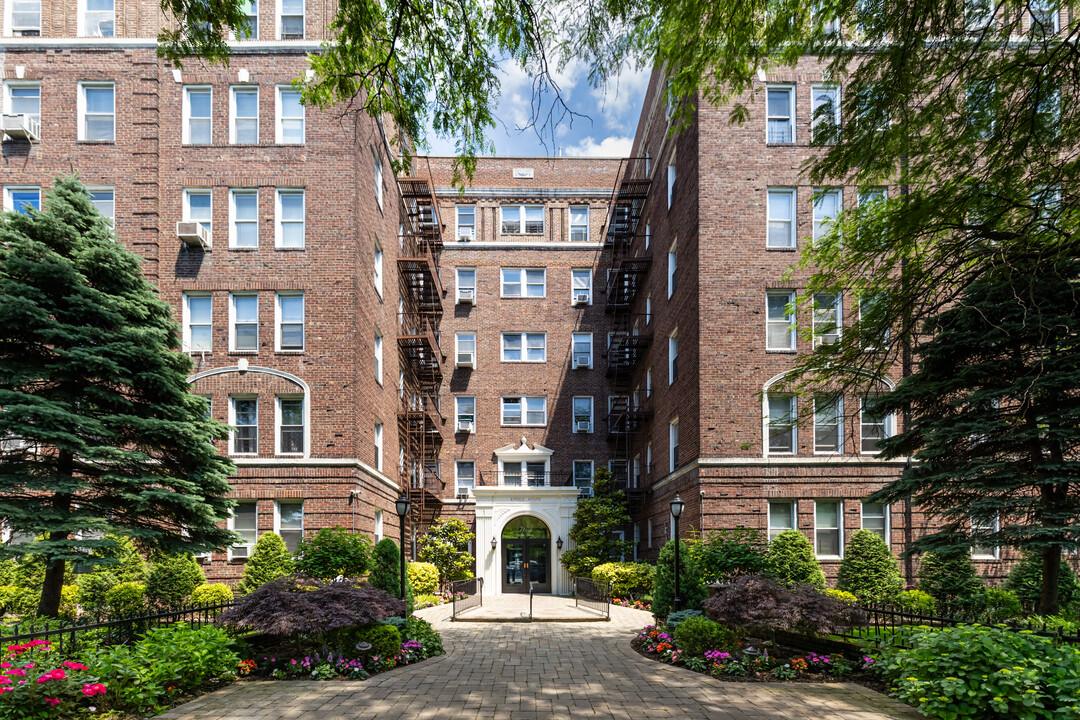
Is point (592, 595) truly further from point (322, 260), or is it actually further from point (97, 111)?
point (97, 111)

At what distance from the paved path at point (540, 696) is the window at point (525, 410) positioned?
21103mm

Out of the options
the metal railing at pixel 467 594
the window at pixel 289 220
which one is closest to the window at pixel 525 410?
the metal railing at pixel 467 594

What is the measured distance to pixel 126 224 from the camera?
807 inches

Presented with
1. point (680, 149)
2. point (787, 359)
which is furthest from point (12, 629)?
point (680, 149)

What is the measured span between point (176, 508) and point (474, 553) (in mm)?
19642

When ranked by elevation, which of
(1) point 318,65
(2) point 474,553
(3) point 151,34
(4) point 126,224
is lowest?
(2) point 474,553

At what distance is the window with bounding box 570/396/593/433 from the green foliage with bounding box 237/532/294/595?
57.8ft

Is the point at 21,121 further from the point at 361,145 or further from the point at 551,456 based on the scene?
the point at 551,456

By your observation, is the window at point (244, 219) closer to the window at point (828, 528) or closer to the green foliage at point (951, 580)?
the window at point (828, 528)

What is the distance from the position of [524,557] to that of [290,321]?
16.9m

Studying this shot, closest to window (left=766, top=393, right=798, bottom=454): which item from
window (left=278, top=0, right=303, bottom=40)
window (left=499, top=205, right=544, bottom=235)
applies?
window (left=278, top=0, right=303, bottom=40)

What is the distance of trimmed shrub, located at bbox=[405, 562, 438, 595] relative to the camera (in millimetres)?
23922

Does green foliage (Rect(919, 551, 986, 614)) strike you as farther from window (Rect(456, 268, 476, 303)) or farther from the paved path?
window (Rect(456, 268, 476, 303))

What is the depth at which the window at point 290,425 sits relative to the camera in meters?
19.8
